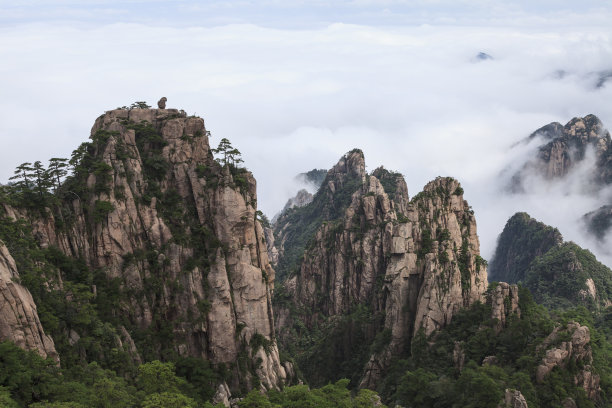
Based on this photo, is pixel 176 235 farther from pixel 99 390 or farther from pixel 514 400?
pixel 514 400

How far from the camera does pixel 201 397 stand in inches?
2351

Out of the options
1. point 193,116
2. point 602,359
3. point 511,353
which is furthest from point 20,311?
point 602,359

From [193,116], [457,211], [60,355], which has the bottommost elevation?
[60,355]

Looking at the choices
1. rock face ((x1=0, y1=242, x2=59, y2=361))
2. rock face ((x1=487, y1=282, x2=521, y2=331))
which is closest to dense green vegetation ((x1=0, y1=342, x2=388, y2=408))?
rock face ((x1=0, y1=242, x2=59, y2=361))

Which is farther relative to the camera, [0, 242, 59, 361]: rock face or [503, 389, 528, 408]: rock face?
[503, 389, 528, 408]: rock face

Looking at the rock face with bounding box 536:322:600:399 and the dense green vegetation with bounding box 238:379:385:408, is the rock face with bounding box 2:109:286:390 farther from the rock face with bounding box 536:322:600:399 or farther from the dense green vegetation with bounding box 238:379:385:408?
the rock face with bounding box 536:322:600:399

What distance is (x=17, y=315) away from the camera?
4406cm

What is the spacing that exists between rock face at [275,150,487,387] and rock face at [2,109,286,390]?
72.1ft

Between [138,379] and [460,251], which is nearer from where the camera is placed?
[138,379]

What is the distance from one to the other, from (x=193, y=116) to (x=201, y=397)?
33831 millimetres

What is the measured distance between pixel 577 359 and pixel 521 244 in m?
125

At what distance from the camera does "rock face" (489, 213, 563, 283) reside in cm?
16635

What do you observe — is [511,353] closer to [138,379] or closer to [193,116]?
[138,379]

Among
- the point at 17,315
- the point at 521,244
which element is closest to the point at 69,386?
the point at 17,315
